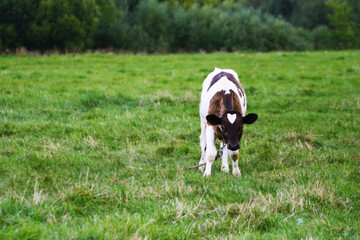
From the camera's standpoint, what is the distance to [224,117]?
5930mm

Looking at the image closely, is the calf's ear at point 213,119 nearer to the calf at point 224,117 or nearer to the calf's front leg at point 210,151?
the calf at point 224,117

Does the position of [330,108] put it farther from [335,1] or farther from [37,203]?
[335,1]

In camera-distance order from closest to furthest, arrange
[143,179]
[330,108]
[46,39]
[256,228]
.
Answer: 1. [256,228]
2. [143,179]
3. [330,108]
4. [46,39]

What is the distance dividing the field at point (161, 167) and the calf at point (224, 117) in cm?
40

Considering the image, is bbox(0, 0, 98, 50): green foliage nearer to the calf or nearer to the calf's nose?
the calf

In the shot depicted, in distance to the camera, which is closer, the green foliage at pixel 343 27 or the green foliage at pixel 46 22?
the green foliage at pixel 46 22

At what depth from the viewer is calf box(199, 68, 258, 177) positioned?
19.2 feet

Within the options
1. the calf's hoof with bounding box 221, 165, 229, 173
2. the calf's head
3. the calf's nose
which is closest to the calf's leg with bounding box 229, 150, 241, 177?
the calf's hoof with bounding box 221, 165, 229, 173

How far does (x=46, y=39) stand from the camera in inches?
1537

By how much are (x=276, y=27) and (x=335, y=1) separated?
30507 mm

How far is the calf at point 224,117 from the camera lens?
5.85m

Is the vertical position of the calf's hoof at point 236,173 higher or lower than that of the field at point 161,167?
lower

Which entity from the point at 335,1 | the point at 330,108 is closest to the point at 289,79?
the point at 330,108

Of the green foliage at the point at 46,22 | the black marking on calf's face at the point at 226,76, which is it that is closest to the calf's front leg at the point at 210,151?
the black marking on calf's face at the point at 226,76
